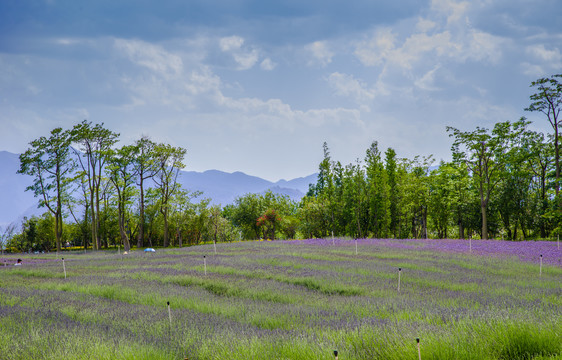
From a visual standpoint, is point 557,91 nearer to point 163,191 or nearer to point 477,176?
point 477,176

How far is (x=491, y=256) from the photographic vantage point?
18531 millimetres

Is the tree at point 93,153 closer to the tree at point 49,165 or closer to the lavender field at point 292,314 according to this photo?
the tree at point 49,165

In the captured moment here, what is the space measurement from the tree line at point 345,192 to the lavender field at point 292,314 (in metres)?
21.6

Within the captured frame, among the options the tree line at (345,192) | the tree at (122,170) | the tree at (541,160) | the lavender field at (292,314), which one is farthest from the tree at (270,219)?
the lavender field at (292,314)

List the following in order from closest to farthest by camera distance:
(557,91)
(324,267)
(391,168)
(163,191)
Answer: (324,267)
(557,91)
(163,191)
(391,168)

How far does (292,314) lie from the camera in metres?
6.75

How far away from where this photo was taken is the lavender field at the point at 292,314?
4.13 meters

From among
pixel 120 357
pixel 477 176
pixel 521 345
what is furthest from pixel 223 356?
pixel 477 176

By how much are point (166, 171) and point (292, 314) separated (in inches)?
1546

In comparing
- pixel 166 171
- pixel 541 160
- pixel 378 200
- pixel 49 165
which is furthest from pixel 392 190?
pixel 49 165

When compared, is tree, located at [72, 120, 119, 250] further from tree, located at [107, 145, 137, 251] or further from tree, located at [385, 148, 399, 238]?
tree, located at [385, 148, 399, 238]

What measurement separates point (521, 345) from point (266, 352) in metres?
3.01

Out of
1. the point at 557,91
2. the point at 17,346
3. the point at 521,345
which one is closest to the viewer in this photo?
the point at 521,345

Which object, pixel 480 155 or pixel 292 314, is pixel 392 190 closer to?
pixel 480 155
